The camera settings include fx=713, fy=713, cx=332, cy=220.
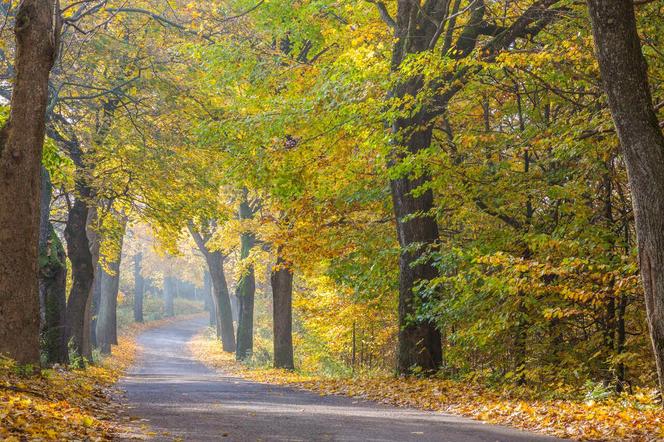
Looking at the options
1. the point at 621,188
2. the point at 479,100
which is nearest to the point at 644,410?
the point at 621,188

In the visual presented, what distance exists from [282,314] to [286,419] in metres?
14.7

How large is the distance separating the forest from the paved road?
0.37 metres

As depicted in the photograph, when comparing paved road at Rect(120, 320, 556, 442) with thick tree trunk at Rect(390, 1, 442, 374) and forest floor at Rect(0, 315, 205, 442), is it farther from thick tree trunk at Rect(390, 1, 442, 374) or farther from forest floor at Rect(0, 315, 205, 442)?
thick tree trunk at Rect(390, 1, 442, 374)

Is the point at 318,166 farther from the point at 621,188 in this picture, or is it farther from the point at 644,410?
the point at 644,410

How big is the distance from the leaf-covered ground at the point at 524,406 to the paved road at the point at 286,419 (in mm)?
510

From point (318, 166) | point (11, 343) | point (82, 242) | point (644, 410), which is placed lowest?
point (644, 410)

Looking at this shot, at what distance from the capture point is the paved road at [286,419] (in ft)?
25.1

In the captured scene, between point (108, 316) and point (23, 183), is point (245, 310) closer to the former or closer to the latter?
point (108, 316)

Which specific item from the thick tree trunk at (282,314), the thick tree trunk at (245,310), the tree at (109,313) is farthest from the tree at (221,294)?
the thick tree trunk at (282,314)

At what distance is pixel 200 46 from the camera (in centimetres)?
1664

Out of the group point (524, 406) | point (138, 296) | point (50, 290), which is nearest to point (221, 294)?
point (50, 290)

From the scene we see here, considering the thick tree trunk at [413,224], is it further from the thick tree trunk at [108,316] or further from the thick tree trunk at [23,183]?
the thick tree trunk at [108,316]

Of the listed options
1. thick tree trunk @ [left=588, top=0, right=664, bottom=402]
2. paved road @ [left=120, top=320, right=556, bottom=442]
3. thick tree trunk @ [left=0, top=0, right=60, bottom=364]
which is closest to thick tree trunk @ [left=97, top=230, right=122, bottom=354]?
paved road @ [left=120, top=320, right=556, bottom=442]

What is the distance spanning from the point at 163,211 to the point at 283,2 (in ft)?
22.9
